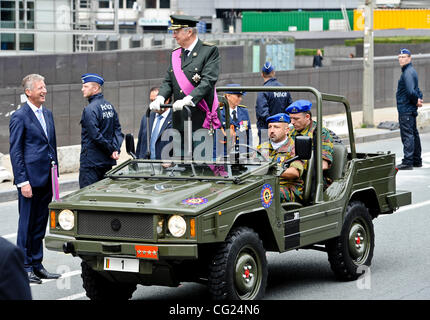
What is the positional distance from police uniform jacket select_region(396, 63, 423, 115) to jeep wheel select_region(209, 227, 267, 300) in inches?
393

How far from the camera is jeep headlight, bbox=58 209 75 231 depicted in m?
7.44

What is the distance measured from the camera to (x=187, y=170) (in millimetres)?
8023

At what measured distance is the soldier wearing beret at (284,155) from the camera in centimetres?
852

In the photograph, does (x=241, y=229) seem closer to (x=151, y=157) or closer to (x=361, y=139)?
(x=151, y=157)

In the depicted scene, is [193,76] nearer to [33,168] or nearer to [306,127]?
[306,127]

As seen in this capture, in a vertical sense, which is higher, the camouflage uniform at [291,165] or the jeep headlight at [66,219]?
the camouflage uniform at [291,165]

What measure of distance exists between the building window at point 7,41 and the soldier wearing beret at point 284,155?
33705mm

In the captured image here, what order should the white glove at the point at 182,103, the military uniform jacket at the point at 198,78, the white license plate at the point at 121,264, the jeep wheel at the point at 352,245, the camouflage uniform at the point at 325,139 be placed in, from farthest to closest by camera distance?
the camouflage uniform at the point at 325,139, the jeep wheel at the point at 352,245, the military uniform jacket at the point at 198,78, the white glove at the point at 182,103, the white license plate at the point at 121,264

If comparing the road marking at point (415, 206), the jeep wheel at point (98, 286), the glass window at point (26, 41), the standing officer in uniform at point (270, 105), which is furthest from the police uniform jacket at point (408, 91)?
the glass window at point (26, 41)

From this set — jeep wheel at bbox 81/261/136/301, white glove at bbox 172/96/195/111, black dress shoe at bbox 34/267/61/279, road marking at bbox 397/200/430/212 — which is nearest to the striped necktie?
black dress shoe at bbox 34/267/61/279

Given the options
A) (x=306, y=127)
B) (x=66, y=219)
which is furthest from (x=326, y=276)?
(x=66, y=219)

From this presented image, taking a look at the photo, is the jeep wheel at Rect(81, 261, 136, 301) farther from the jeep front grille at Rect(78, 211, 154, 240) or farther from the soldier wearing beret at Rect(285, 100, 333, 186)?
the soldier wearing beret at Rect(285, 100, 333, 186)

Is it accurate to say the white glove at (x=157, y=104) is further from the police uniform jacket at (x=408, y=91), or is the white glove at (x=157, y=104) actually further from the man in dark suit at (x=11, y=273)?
the police uniform jacket at (x=408, y=91)

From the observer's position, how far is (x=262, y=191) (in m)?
7.66
